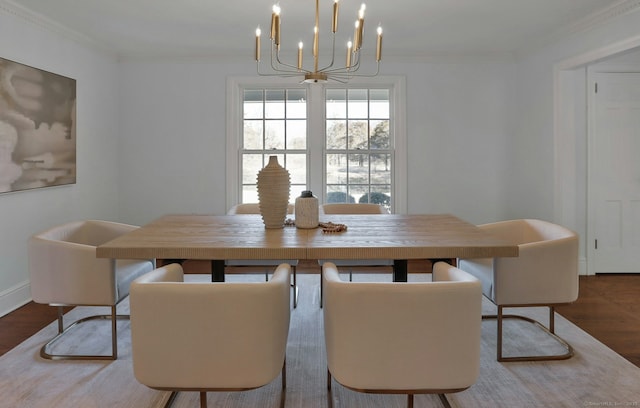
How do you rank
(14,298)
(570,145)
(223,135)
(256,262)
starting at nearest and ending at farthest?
(256,262)
(14,298)
(570,145)
(223,135)

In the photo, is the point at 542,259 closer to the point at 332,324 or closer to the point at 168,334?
the point at 332,324

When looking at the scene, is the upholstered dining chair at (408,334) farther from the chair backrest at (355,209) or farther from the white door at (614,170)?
the white door at (614,170)

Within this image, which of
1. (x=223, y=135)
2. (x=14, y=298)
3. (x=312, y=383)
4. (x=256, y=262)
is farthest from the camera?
(x=223, y=135)

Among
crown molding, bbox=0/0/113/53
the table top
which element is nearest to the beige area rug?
the table top

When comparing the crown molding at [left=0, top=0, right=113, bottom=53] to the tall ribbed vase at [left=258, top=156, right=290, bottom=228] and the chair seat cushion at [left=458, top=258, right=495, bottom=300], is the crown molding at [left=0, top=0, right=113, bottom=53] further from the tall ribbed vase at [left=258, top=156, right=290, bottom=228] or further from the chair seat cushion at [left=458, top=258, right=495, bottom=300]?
the chair seat cushion at [left=458, top=258, right=495, bottom=300]

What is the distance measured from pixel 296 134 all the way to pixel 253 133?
1.60 ft

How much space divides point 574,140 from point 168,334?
4.16 m

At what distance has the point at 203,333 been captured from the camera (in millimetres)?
1642

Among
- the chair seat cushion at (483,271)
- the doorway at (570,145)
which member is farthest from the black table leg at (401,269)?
the doorway at (570,145)

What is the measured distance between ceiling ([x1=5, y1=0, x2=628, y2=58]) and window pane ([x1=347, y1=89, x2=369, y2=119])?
20.5 inches

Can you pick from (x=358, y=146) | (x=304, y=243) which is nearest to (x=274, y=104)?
(x=358, y=146)

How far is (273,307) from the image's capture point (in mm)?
1681

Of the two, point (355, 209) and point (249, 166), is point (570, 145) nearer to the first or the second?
point (355, 209)

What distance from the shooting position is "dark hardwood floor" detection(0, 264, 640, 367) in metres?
2.93
